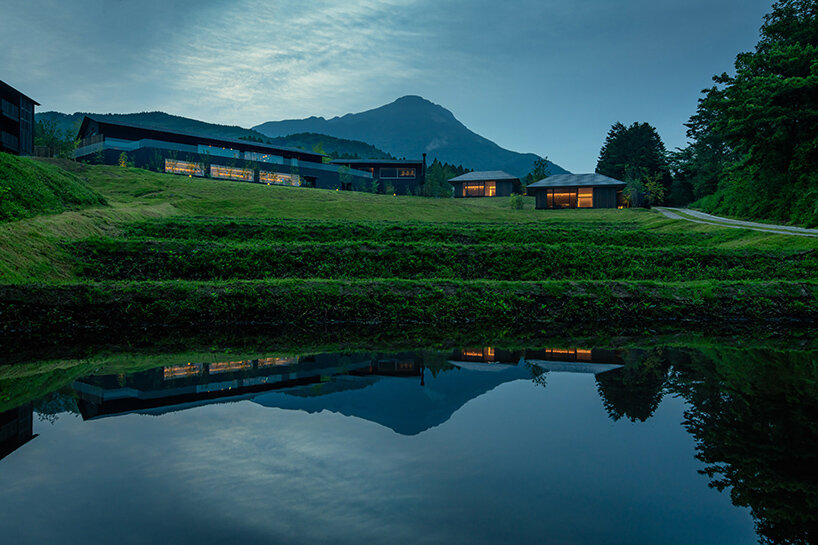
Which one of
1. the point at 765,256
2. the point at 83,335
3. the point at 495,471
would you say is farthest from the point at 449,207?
the point at 495,471

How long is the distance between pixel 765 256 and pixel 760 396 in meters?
14.1

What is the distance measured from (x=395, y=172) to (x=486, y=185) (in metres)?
17.1

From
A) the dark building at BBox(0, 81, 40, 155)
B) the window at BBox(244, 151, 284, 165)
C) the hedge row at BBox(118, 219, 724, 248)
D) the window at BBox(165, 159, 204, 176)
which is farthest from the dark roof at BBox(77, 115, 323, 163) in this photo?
the hedge row at BBox(118, 219, 724, 248)

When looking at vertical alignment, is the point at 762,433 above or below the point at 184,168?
below

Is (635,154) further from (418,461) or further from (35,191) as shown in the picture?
(418,461)

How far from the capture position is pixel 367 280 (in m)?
14.7

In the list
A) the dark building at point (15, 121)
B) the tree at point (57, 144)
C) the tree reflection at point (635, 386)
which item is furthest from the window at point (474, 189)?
the tree reflection at point (635, 386)

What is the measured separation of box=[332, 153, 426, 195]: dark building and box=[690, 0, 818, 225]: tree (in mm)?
48466

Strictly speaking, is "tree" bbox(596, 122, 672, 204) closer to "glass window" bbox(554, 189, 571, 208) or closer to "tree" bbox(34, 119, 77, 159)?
"glass window" bbox(554, 189, 571, 208)

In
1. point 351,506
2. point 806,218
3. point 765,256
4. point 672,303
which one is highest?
point 806,218

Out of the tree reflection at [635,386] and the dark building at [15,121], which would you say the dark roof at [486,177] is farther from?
the tree reflection at [635,386]

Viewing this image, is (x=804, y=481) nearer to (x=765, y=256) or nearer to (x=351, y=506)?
(x=351, y=506)

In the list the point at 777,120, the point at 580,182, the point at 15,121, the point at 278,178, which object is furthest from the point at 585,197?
the point at 15,121

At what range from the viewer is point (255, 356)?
30.6 feet
